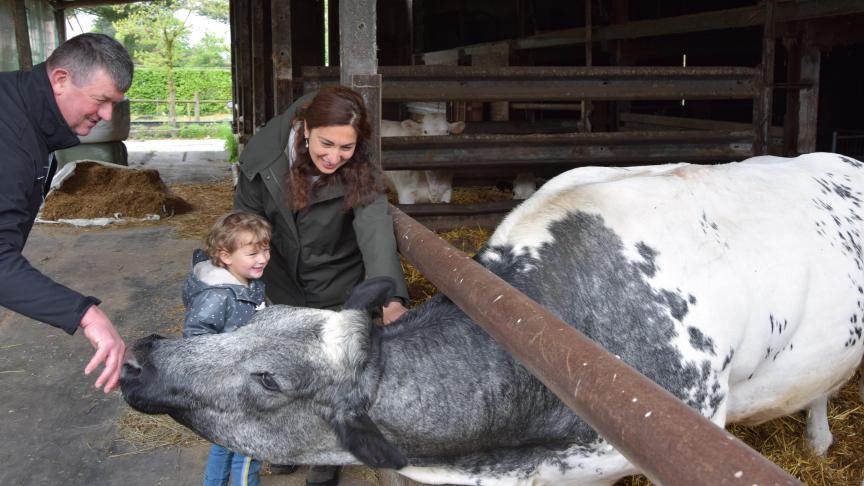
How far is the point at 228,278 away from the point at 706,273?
1583 mm

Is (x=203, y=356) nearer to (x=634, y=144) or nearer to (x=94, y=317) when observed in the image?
(x=94, y=317)

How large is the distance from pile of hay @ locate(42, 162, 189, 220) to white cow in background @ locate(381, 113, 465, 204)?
2924mm

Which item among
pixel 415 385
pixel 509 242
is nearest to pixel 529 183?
pixel 509 242

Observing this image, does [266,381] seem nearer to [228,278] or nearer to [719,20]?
[228,278]

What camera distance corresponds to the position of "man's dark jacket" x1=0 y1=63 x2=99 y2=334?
2.25 m

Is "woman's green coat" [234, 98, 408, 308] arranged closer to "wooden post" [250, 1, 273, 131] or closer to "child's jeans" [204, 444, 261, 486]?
"child's jeans" [204, 444, 261, 486]

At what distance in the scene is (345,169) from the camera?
3025 mm

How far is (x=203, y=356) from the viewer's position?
2143mm

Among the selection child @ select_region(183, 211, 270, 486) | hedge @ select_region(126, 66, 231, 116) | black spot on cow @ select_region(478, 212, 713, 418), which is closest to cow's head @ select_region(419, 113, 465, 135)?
child @ select_region(183, 211, 270, 486)

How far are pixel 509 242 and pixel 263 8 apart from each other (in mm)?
9602

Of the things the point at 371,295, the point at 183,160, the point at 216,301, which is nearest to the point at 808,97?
the point at 371,295

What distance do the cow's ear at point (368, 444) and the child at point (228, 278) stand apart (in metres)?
0.67

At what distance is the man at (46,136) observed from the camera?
7.37 feet

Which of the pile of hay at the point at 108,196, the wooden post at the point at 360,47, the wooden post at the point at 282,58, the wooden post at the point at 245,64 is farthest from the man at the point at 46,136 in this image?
the wooden post at the point at 245,64
